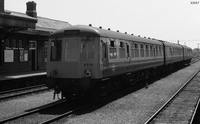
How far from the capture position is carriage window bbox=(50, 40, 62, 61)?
11.5m

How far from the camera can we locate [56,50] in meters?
11.7

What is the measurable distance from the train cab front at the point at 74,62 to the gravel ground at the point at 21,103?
1284 mm

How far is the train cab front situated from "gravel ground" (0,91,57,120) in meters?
1.28

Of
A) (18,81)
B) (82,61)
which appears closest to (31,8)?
(18,81)

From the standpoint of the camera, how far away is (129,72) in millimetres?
14758

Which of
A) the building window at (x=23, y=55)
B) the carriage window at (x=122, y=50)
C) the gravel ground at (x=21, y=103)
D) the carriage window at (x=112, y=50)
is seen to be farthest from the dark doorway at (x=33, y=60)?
the carriage window at (x=112, y=50)

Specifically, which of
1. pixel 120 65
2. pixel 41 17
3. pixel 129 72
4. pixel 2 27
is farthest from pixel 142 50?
pixel 41 17

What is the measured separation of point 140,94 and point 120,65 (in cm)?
204

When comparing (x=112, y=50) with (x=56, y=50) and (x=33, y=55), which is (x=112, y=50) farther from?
(x=33, y=55)

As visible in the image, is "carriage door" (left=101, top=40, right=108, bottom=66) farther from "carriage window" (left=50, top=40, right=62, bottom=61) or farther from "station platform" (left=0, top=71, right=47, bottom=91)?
"station platform" (left=0, top=71, right=47, bottom=91)

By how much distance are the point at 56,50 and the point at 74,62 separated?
3.88ft

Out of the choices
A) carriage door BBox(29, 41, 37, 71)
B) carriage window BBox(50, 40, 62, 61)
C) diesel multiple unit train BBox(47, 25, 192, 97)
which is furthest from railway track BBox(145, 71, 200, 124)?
→ carriage door BBox(29, 41, 37, 71)

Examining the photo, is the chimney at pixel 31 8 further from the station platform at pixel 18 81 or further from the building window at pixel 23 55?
the station platform at pixel 18 81

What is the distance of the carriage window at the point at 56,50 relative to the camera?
11547mm
